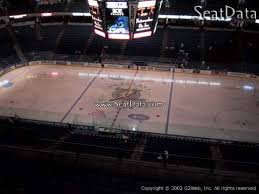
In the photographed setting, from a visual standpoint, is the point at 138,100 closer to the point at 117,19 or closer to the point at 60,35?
the point at 117,19

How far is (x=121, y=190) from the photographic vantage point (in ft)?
44.5

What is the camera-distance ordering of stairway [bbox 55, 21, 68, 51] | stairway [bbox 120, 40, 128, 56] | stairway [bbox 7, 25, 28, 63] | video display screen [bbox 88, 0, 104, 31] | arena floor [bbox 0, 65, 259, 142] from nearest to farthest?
video display screen [bbox 88, 0, 104, 31]
arena floor [bbox 0, 65, 259, 142]
stairway [bbox 7, 25, 28, 63]
stairway [bbox 120, 40, 128, 56]
stairway [bbox 55, 21, 68, 51]

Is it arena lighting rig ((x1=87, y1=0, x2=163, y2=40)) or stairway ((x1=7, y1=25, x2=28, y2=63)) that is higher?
arena lighting rig ((x1=87, y1=0, x2=163, y2=40))

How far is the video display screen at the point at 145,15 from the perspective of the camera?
21927mm

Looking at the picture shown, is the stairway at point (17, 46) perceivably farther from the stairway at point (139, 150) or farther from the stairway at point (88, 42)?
the stairway at point (139, 150)

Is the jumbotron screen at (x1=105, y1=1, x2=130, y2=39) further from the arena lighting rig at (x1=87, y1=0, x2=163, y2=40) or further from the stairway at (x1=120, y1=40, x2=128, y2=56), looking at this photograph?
the stairway at (x1=120, y1=40, x2=128, y2=56)

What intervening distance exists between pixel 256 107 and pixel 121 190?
56.3ft

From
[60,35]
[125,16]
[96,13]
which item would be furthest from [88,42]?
[125,16]

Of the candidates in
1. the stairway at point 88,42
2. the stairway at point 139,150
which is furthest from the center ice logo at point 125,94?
the stairway at point 88,42

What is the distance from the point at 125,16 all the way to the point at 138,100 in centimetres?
836

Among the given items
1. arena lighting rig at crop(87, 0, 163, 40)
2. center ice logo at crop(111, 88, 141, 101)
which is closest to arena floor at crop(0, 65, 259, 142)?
center ice logo at crop(111, 88, 141, 101)

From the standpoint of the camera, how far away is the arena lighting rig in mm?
21812

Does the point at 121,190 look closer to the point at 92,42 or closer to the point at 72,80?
the point at 72,80

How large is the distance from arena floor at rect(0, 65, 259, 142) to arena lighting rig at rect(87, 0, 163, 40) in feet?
21.5
